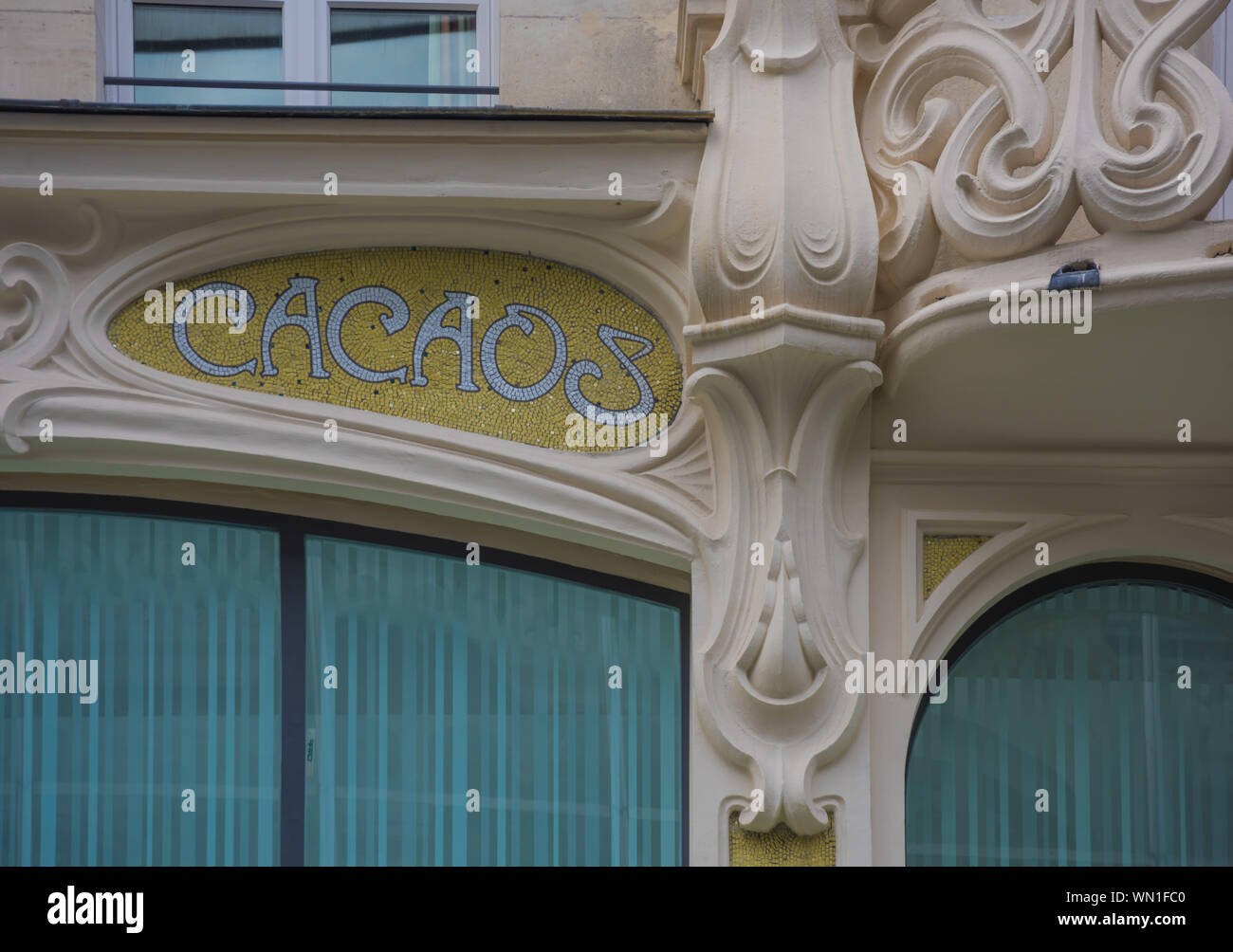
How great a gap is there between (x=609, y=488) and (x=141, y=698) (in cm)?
170

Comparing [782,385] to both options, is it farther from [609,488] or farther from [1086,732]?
[1086,732]

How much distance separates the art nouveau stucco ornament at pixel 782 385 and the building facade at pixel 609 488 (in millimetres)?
14

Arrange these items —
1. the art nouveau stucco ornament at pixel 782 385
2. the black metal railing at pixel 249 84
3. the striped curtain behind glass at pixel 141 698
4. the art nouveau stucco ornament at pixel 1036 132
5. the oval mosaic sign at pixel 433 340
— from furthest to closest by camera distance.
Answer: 1. the black metal railing at pixel 249 84
2. the oval mosaic sign at pixel 433 340
3. the striped curtain behind glass at pixel 141 698
4. the art nouveau stucco ornament at pixel 782 385
5. the art nouveau stucco ornament at pixel 1036 132

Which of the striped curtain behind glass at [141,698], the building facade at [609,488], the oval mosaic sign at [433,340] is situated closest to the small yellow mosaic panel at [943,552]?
the building facade at [609,488]

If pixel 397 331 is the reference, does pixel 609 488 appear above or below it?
below

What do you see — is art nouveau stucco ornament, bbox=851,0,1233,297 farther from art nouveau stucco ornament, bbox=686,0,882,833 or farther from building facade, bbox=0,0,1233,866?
art nouveau stucco ornament, bbox=686,0,882,833

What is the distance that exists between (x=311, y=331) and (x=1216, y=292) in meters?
2.90

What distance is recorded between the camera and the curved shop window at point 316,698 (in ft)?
21.5

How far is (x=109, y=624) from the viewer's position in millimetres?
6664

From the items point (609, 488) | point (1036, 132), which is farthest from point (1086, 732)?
point (1036, 132)

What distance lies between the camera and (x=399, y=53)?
738cm

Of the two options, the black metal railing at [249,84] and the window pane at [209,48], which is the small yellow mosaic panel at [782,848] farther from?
the window pane at [209,48]

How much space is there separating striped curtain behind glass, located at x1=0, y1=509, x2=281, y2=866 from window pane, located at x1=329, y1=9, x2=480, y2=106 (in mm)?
1754

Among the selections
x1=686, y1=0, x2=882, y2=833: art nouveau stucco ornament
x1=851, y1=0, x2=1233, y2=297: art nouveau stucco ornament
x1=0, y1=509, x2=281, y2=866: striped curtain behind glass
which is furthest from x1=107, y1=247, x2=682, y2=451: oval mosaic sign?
x1=851, y1=0, x2=1233, y2=297: art nouveau stucco ornament
